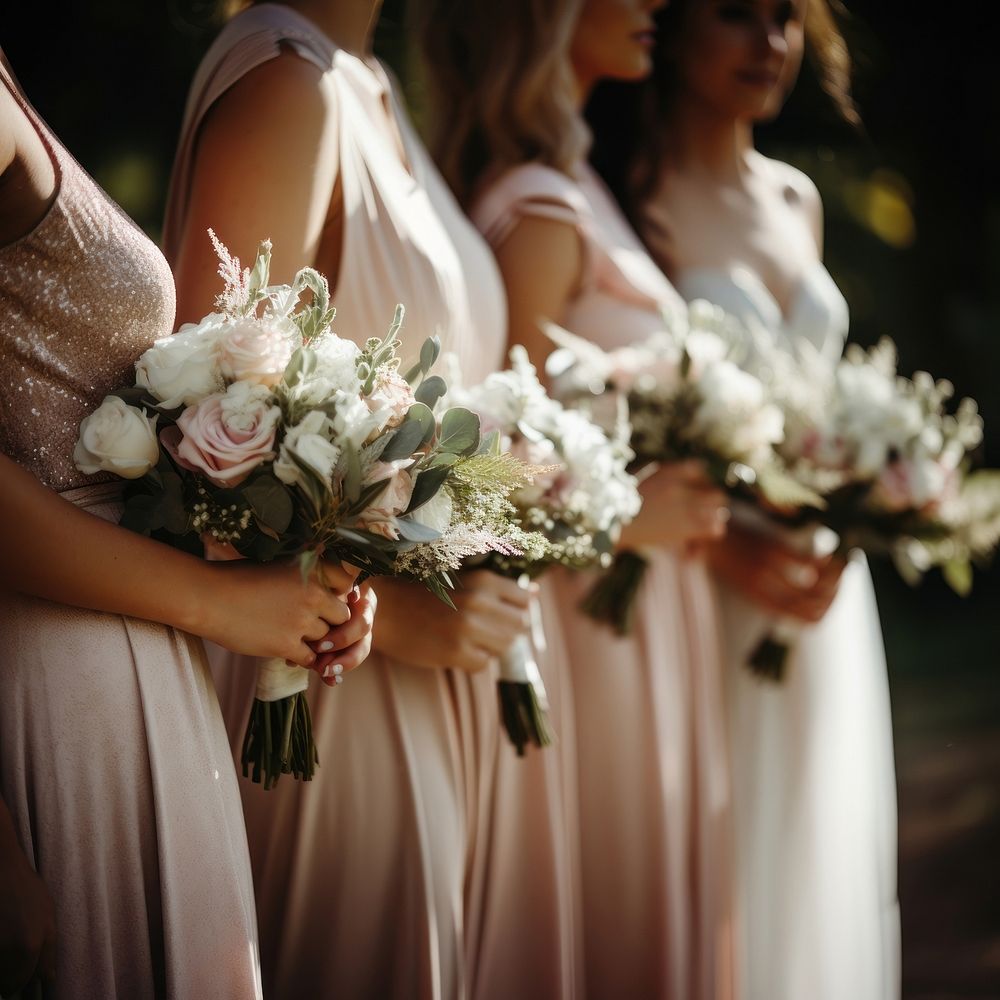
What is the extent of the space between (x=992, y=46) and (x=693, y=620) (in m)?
7.36

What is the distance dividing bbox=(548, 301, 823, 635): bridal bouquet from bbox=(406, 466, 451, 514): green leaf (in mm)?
1130

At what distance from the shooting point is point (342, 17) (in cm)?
263

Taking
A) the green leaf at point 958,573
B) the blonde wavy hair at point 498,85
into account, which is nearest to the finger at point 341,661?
the blonde wavy hair at point 498,85

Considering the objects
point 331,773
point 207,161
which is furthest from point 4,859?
point 207,161

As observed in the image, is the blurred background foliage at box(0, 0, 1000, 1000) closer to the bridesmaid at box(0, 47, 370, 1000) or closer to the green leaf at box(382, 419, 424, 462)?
the bridesmaid at box(0, 47, 370, 1000)

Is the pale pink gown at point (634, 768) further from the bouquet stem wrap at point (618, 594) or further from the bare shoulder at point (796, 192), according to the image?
the bare shoulder at point (796, 192)

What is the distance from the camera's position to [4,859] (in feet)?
5.18

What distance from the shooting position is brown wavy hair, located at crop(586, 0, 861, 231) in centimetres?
394

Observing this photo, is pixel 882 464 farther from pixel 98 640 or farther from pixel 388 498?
pixel 98 640

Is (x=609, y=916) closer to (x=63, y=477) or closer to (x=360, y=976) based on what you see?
(x=360, y=976)

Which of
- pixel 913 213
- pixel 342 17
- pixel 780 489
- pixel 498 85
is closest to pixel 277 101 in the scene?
pixel 342 17

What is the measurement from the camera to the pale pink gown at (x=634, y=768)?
3.19 metres

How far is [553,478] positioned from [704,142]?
1.99m

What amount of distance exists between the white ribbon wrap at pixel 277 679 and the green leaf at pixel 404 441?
16.9 inches
